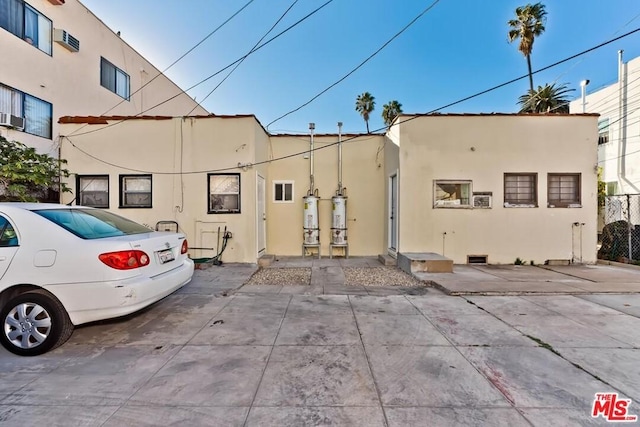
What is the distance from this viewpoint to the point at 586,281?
6152mm

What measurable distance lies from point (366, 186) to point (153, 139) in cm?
611

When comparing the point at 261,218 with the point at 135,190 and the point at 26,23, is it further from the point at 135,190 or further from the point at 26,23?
the point at 26,23

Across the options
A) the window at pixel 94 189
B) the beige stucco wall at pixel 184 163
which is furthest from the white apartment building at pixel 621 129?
the window at pixel 94 189

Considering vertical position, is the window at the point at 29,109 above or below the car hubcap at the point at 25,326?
above

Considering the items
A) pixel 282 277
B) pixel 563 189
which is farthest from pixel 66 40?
pixel 563 189

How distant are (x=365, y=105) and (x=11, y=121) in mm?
28744

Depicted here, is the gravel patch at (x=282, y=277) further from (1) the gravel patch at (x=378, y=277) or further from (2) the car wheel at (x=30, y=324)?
(2) the car wheel at (x=30, y=324)

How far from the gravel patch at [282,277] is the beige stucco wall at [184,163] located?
0.90 m

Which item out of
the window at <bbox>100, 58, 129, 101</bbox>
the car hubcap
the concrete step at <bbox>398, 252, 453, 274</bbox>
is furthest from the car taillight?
the window at <bbox>100, 58, 129, 101</bbox>

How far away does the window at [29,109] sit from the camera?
27.9ft

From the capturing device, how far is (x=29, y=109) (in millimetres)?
9062

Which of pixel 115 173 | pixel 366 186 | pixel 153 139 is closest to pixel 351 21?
pixel 366 186

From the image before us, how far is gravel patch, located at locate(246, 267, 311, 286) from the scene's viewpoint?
6.40 metres

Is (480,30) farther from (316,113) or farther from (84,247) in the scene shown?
(84,247)
